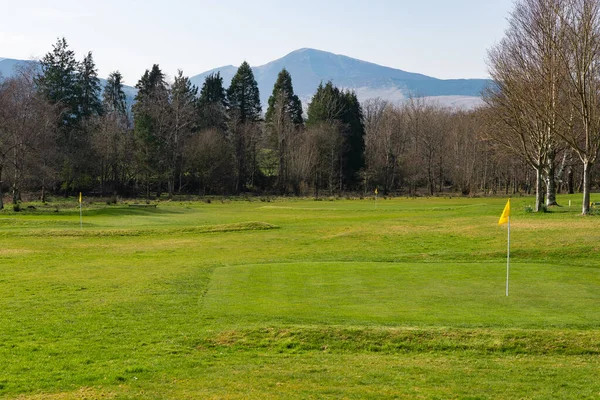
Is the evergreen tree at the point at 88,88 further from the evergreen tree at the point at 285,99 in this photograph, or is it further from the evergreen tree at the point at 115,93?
the evergreen tree at the point at 285,99

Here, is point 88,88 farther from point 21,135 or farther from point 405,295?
point 405,295

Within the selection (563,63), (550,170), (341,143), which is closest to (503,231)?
(563,63)

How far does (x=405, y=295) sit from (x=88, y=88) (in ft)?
297

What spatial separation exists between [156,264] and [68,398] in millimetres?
16510

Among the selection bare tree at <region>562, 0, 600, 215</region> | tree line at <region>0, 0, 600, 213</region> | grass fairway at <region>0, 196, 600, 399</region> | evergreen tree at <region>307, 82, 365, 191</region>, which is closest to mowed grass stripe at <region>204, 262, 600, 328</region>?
grass fairway at <region>0, 196, 600, 399</region>

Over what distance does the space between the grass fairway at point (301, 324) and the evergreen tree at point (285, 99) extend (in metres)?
83.5

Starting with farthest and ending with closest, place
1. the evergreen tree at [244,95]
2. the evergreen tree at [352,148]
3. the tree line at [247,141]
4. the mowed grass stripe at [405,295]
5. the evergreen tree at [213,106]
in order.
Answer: the evergreen tree at [244,95]
the evergreen tree at [352,148]
the evergreen tree at [213,106]
the tree line at [247,141]
the mowed grass stripe at [405,295]

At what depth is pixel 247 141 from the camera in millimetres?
102125

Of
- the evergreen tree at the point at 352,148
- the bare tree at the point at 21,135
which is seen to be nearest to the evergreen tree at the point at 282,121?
the evergreen tree at the point at 352,148

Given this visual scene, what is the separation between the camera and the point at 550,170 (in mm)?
47156

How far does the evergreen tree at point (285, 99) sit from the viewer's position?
110250 millimetres

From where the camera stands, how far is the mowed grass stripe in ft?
45.0

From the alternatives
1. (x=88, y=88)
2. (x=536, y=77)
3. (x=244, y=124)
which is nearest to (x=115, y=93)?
(x=88, y=88)

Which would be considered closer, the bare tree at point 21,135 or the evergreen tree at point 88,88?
the bare tree at point 21,135
